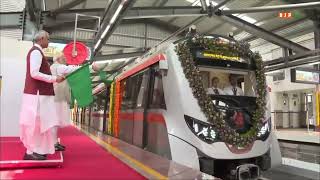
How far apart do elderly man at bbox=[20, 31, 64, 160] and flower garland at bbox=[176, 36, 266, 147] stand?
2241 millimetres

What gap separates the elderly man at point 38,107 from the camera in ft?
14.4

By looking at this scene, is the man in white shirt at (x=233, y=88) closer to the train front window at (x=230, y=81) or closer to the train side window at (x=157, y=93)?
the train front window at (x=230, y=81)

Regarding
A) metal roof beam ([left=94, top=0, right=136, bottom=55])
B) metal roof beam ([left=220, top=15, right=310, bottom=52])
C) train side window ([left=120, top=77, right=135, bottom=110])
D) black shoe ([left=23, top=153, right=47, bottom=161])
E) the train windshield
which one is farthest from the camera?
metal roof beam ([left=220, top=15, right=310, bottom=52])

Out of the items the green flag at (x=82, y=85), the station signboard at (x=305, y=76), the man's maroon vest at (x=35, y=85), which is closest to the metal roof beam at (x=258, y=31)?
the station signboard at (x=305, y=76)

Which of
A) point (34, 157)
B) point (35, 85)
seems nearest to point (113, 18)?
point (35, 85)

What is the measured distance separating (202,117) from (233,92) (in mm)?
1069

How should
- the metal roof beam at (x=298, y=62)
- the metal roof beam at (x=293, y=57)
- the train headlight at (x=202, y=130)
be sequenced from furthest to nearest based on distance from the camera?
the metal roof beam at (x=298, y=62) → the metal roof beam at (x=293, y=57) → the train headlight at (x=202, y=130)

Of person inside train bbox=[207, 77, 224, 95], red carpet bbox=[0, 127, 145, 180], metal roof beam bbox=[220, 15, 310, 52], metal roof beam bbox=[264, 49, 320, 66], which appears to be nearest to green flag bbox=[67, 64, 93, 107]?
red carpet bbox=[0, 127, 145, 180]

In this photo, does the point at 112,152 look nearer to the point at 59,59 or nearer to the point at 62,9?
the point at 59,59

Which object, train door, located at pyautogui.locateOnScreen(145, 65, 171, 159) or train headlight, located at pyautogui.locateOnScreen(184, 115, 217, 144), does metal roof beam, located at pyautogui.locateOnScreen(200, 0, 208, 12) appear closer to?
train door, located at pyautogui.locateOnScreen(145, 65, 171, 159)

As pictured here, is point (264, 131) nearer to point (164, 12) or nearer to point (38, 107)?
point (38, 107)

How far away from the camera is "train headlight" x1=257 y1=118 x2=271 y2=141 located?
19.7 ft

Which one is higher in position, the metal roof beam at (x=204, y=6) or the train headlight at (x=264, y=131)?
the metal roof beam at (x=204, y=6)

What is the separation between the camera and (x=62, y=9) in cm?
1177
